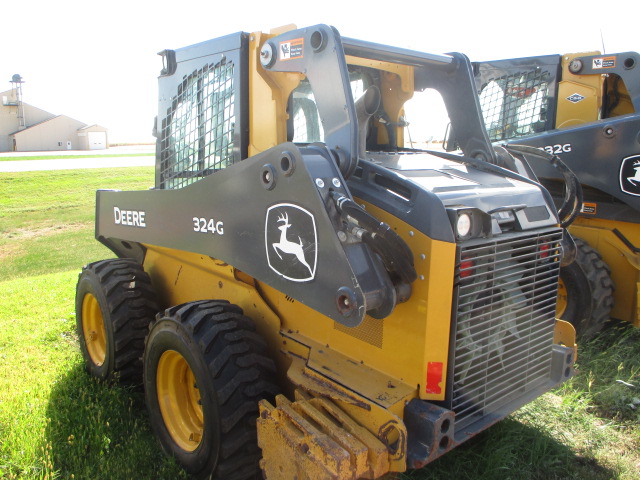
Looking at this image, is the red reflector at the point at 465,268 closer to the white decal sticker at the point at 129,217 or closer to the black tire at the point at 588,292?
the white decal sticker at the point at 129,217

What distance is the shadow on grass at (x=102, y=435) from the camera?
3.16 m

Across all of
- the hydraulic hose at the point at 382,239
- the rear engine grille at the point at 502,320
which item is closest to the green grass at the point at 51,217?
the rear engine grille at the point at 502,320

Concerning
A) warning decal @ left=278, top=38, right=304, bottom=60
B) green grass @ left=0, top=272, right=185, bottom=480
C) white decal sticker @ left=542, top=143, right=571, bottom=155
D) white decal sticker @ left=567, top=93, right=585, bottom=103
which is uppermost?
warning decal @ left=278, top=38, right=304, bottom=60

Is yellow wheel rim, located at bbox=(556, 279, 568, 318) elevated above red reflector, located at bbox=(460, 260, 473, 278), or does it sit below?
below

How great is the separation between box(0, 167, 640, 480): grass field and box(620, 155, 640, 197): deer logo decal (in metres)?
1.26

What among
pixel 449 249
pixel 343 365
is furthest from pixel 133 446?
pixel 449 249

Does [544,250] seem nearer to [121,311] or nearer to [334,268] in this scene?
[334,268]

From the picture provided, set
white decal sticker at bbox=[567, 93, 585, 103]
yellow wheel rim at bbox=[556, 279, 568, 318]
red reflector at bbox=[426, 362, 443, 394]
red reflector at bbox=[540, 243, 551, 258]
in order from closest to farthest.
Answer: red reflector at bbox=[426, 362, 443, 394], red reflector at bbox=[540, 243, 551, 258], yellow wheel rim at bbox=[556, 279, 568, 318], white decal sticker at bbox=[567, 93, 585, 103]

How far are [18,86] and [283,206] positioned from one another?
49.6m

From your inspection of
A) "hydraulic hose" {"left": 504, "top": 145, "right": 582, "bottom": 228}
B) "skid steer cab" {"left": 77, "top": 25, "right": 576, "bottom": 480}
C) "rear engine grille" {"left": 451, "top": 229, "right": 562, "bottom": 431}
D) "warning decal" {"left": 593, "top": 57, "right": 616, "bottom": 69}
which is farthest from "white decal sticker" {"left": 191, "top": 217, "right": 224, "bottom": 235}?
Result: "warning decal" {"left": 593, "top": 57, "right": 616, "bottom": 69}

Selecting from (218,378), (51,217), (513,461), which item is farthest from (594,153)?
(51,217)

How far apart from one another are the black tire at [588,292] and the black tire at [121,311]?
3424 mm

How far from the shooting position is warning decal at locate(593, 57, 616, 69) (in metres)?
5.20

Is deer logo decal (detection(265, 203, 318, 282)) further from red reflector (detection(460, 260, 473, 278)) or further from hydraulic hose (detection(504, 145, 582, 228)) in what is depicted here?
hydraulic hose (detection(504, 145, 582, 228))
